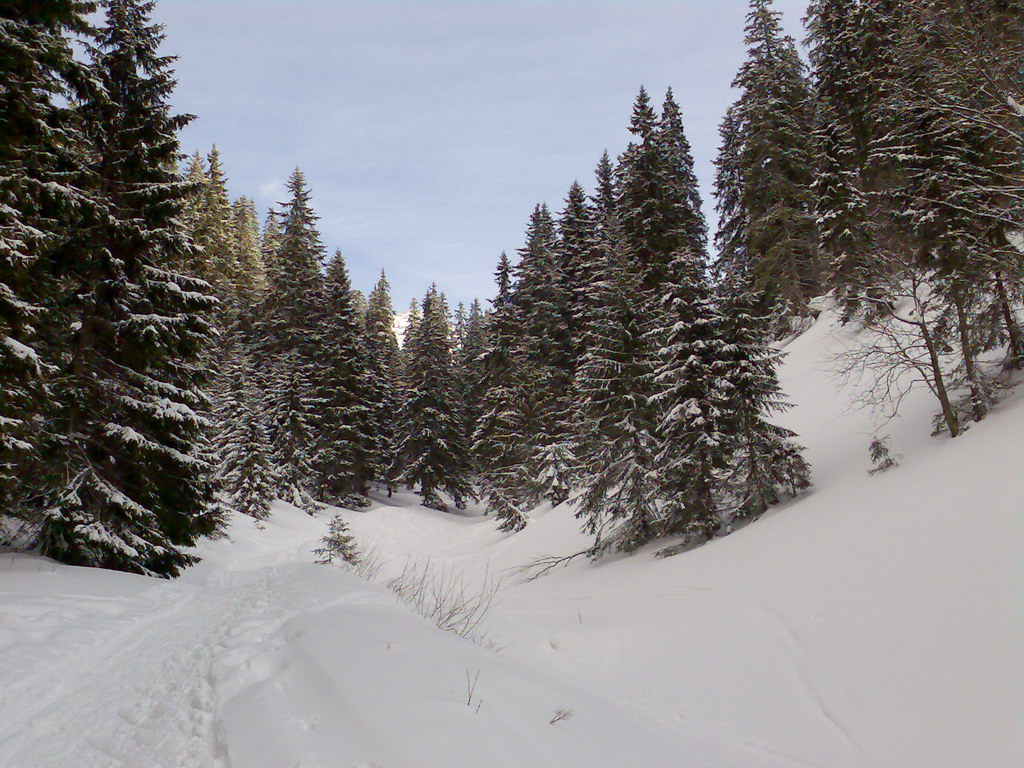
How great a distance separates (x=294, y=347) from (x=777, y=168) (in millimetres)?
30295

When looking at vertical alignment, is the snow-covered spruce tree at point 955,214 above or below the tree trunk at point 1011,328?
above

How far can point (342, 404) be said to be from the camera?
111ft

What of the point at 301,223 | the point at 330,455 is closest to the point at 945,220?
the point at 330,455

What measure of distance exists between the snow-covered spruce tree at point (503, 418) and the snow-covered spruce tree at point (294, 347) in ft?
33.7

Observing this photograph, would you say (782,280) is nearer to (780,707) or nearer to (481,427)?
(481,427)

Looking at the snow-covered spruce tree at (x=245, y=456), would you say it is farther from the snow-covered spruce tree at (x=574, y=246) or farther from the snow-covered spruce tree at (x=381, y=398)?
the snow-covered spruce tree at (x=574, y=246)

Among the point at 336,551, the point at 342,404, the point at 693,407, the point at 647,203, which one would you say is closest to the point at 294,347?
the point at 342,404

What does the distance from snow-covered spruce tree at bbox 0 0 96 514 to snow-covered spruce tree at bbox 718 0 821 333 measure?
78.3ft

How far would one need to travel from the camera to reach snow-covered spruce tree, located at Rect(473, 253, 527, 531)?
86.9 ft

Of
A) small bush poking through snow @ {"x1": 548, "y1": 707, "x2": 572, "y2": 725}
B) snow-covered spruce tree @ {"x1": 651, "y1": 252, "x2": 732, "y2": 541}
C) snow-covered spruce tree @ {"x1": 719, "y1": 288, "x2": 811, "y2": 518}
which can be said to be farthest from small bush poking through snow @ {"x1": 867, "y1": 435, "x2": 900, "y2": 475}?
small bush poking through snow @ {"x1": 548, "y1": 707, "x2": 572, "y2": 725}

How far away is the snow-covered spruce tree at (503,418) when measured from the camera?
26484 millimetres

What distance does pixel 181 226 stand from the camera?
1105 centimetres

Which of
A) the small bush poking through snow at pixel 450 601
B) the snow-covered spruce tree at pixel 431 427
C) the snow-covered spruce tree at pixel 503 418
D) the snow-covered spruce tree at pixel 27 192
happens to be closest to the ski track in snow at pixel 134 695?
the small bush poking through snow at pixel 450 601

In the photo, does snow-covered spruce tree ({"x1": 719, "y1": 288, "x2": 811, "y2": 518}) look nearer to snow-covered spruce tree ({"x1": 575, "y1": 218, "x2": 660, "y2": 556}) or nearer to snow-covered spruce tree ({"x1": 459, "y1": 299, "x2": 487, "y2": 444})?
snow-covered spruce tree ({"x1": 575, "y1": 218, "x2": 660, "y2": 556})
